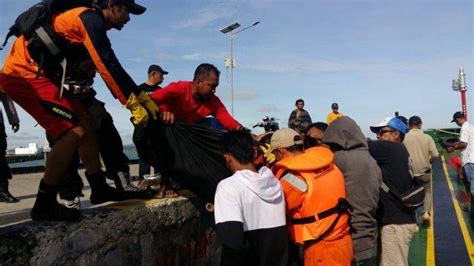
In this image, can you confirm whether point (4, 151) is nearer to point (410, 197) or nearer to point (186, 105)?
point (186, 105)

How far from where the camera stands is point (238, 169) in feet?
9.50

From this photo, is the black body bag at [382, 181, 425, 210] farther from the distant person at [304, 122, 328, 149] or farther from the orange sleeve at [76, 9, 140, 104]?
the orange sleeve at [76, 9, 140, 104]

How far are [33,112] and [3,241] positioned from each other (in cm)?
106

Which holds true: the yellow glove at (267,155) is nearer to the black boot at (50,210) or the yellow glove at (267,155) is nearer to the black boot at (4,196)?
the black boot at (50,210)

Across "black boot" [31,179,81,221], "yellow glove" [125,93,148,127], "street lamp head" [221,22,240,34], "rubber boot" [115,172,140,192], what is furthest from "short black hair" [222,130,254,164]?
"street lamp head" [221,22,240,34]

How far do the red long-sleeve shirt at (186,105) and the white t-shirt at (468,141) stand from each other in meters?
5.43

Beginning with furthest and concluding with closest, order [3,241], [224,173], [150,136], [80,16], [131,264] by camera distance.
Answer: [224,173], [150,136], [131,264], [80,16], [3,241]

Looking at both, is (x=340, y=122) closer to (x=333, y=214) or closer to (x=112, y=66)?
(x=333, y=214)

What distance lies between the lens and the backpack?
2.90 m

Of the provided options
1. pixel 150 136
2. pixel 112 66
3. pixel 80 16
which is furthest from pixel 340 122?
pixel 80 16

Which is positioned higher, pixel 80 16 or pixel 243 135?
pixel 80 16

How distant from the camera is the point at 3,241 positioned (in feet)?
7.07

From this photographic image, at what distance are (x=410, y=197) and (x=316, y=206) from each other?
54.3 inches

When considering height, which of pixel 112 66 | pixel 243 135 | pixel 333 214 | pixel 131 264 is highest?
pixel 112 66
